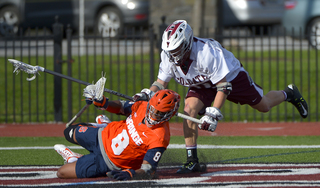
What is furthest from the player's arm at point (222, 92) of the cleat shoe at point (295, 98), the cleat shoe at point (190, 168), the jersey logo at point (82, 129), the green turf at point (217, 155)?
the cleat shoe at point (295, 98)

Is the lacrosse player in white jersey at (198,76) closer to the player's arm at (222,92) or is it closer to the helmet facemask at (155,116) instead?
the player's arm at (222,92)

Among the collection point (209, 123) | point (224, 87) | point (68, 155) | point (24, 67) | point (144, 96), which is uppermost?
point (24, 67)

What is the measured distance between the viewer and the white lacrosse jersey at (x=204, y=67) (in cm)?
485

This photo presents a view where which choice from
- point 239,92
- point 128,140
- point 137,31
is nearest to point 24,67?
point 128,140

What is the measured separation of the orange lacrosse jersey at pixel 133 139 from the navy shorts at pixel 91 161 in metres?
0.11

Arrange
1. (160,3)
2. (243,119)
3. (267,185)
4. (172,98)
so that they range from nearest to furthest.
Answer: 1. (267,185)
2. (172,98)
3. (243,119)
4. (160,3)

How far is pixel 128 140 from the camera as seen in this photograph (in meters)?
4.50

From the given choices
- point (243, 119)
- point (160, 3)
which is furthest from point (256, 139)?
point (160, 3)

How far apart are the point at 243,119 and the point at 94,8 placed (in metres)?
6.90

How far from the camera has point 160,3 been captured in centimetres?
1423

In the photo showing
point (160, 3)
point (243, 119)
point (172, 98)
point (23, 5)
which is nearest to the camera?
point (172, 98)

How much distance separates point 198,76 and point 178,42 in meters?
0.56

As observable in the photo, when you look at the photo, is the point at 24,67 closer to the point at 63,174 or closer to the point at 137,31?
the point at 63,174

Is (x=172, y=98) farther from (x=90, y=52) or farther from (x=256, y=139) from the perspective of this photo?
(x=90, y=52)
